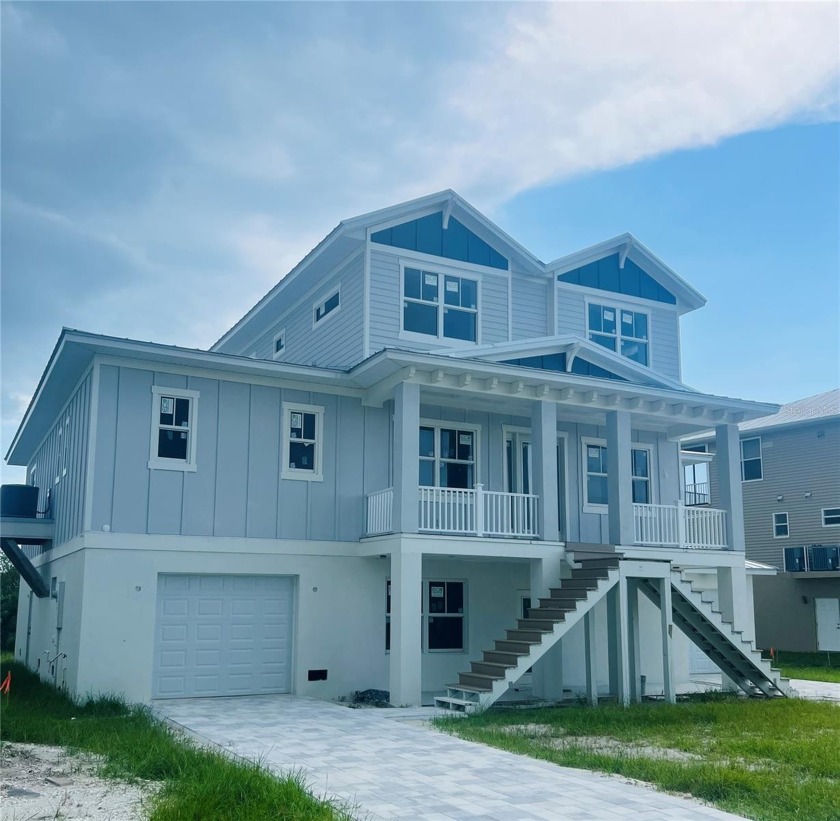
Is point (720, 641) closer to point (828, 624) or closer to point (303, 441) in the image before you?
point (303, 441)

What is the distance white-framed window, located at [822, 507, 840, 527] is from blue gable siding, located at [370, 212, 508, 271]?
16.9m

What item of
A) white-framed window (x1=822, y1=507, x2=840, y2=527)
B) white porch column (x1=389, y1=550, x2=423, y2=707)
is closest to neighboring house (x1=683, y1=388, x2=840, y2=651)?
white-framed window (x1=822, y1=507, x2=840, y2=527)

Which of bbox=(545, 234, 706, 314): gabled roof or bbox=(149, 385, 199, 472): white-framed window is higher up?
bbox=(545, 234, 706, 314): gabled roof

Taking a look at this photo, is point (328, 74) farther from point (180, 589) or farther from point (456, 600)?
point (456, 600)

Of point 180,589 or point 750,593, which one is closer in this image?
point 180,589

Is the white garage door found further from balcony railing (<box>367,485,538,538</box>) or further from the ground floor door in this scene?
the ground floor door

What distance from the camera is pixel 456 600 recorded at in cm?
1847

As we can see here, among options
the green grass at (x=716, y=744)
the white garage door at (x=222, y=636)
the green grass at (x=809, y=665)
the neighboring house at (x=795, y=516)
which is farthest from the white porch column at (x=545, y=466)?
the neighboring house at (x=795, y=516)

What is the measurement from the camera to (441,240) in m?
18.9

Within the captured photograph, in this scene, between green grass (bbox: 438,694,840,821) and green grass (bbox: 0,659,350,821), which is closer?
green grass (bbox: 0,659,350,821)

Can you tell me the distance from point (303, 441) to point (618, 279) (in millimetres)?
9069

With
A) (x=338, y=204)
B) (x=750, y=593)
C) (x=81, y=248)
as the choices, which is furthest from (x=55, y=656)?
(x=750, y=593)

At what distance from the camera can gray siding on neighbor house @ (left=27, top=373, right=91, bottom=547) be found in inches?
622

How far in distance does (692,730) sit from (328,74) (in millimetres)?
11094
